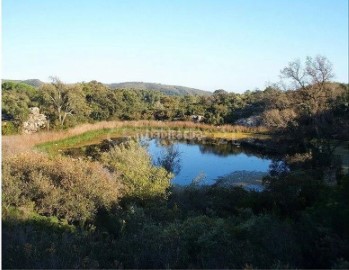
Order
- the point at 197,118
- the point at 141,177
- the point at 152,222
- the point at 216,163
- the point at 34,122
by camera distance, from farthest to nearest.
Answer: the point at 197,118 → the point at 34,122 → the point at 216,163 → the point at 141,177 → the point at 152,222

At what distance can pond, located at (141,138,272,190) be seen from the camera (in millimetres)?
15395

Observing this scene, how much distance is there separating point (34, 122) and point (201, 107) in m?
15.8

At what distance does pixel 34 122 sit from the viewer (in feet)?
85.7

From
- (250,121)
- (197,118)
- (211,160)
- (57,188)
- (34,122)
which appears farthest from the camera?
(197,118)

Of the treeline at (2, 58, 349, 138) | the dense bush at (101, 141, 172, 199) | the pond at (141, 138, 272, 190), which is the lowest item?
the pond at (141, 138, 272, 190)

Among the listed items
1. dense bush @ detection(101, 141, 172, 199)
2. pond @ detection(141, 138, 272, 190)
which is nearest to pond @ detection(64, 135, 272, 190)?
pond @ detection(141, 138, 272, 190)

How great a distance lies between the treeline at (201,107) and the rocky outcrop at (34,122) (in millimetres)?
548

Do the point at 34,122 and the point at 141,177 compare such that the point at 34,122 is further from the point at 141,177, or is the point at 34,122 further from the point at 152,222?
the point at 152,222

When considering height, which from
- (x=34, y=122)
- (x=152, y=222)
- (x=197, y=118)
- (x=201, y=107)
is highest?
(x=201, y=107)

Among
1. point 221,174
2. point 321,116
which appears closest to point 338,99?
point 321,116

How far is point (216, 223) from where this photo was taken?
6.09 m

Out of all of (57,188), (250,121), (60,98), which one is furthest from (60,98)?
(57,188)

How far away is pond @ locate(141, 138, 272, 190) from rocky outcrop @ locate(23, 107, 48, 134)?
24.2 feet

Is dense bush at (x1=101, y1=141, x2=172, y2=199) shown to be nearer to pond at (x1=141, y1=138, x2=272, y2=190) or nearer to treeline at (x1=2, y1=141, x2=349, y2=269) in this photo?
treeline at (x1=2, y1=141, x2=349, y2=269)
